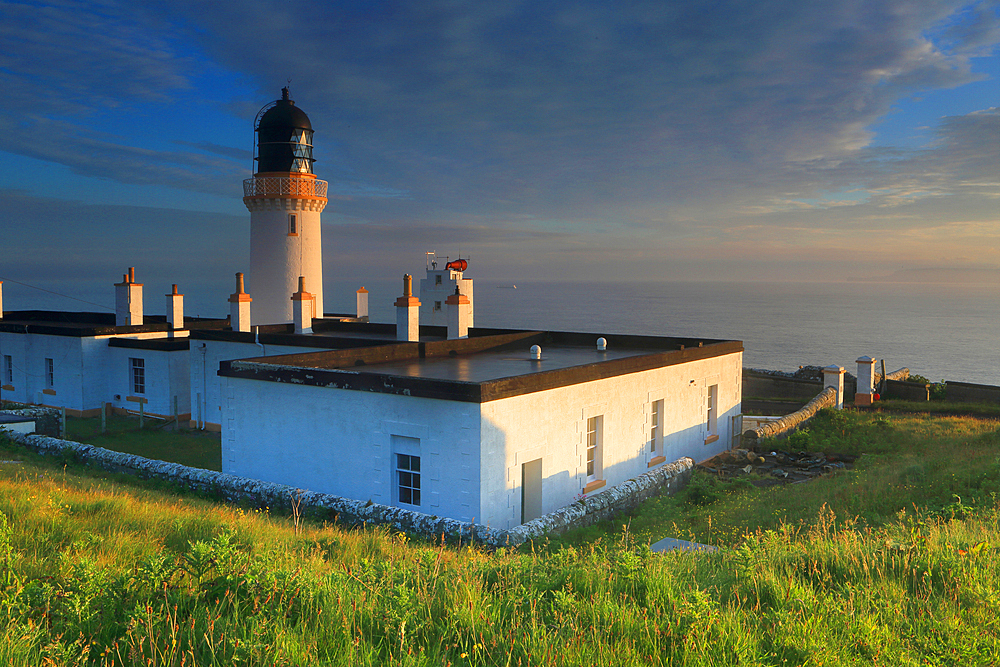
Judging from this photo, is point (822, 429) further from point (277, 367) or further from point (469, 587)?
point (469, 587)

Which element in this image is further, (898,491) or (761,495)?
(761,495)

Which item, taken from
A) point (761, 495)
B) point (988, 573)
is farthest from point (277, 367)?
point (988, 573)

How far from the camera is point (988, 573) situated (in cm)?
582

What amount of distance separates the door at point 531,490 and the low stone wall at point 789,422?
10.5 m

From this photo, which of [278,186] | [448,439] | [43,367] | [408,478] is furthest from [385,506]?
[278,186]

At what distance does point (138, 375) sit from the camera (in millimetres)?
26156

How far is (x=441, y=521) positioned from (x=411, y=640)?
23.0ft

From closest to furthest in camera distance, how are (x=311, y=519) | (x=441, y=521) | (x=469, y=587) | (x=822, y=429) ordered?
(x=469, y=587), (x=441, y=521), (x=311, y=519), (x=822, y=429)

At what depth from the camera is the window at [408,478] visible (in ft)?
43.5

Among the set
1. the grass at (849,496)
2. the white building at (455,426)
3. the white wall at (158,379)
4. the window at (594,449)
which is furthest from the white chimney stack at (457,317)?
the white wall at (158,379)

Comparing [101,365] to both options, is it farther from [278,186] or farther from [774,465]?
[774,465]

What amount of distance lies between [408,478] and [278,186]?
84.5 feet

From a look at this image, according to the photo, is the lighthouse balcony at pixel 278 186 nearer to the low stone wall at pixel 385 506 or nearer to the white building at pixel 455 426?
the white building at pixel 455 426

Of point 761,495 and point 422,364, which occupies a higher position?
point 422,364
